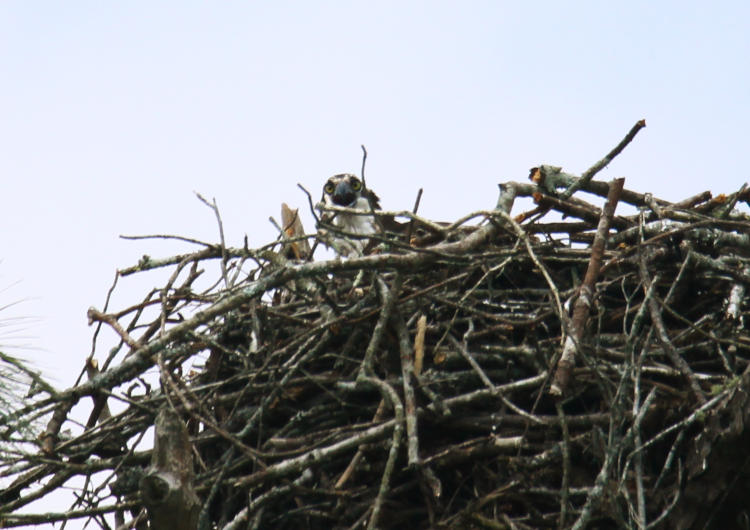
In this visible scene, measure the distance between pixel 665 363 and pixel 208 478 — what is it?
199 centimetres

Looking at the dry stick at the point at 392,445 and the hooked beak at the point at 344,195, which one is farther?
the hooked beak at the point at 344,195

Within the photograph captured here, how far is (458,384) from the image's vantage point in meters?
4.67

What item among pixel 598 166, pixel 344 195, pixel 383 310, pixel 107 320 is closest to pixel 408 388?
pixel 383 310

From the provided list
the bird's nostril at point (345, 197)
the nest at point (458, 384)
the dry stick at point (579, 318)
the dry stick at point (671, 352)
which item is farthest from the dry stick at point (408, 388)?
the bird's nostril at point (345, 197)

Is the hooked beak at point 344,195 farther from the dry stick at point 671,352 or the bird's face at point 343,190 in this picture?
→ the dry stick at point 671,352

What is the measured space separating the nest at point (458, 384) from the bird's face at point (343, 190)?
2.70 metres

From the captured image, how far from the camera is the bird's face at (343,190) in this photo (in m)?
8.00

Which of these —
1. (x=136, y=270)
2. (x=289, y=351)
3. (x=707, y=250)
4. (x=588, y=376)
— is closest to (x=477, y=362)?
(x=588, y=376)

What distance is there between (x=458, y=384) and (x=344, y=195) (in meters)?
3.54

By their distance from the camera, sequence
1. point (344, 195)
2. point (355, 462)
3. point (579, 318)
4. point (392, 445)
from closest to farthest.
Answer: point (392, 445), point (579, 318), point (355, 462), point (344, 195)

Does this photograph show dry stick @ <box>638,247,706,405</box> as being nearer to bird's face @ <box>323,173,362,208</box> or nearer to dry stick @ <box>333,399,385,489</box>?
dry stick @ <box>333,399,385,489</box>

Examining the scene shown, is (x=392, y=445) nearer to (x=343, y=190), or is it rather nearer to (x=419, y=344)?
(x=419, y=344)

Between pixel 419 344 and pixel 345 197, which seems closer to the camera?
pixel 419 344

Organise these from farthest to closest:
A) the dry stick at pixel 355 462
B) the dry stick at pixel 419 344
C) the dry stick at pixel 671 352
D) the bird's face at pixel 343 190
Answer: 1. the bird's face at pixel 343 190
2. the dry stick at pixel 419 344
3. the dry stick at pixel 355 462
4. the dry stick at pixel 671 352
